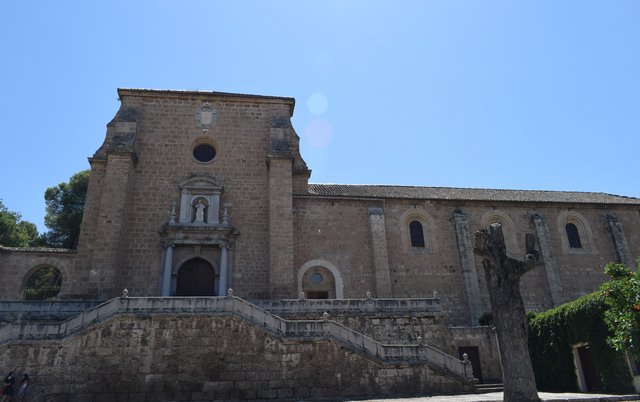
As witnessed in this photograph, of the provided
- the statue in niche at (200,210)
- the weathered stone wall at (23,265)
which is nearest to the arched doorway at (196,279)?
the statue in niche at (200,210)

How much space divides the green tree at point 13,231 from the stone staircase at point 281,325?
914 inches

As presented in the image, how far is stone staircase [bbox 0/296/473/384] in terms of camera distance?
1337 centimetres

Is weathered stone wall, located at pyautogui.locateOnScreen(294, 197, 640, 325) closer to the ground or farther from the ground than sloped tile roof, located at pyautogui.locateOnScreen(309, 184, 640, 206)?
closer to the ground

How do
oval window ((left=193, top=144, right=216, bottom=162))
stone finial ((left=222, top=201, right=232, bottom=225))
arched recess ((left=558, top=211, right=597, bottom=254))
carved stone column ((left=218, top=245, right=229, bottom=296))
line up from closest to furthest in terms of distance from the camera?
1. carved stone column ((left=218, top=245, right=229, bottom=296))
2. stone finial ((left=222, top=201, right=232, bottom=225))
3. oval window ((left=193, top=144, right=216, bottom=162))
4. arched recess ((left=558, top=211, right=597, bottom=254))

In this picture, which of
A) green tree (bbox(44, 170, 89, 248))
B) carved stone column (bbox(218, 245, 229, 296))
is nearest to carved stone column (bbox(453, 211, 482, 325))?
carved stone column (bbox(218, 245, 229, 296))

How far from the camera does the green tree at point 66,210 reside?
32.2m

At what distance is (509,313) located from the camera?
9992 mm

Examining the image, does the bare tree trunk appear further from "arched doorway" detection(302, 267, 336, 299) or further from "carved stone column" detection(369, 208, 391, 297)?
"arched doorway" detection(302, 267, 336, 299)

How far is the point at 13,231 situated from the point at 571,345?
35.1m

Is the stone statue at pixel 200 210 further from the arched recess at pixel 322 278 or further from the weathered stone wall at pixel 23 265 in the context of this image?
the weathered stone wall at pixel 23 265

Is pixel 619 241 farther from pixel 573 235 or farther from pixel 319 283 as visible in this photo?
pixel 319 283

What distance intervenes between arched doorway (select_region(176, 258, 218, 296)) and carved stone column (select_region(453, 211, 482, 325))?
11.9 meters

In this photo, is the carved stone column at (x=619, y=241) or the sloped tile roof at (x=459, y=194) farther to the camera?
the carved stone column at (x=619, y=241)

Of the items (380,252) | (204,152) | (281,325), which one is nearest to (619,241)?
(380,252)
